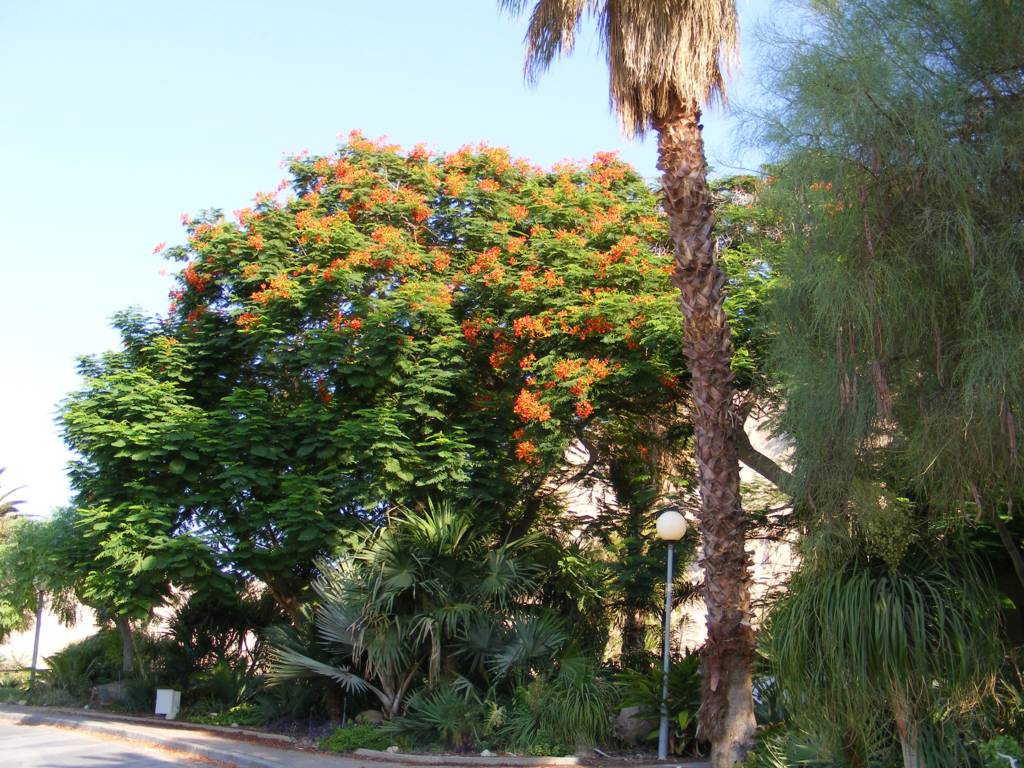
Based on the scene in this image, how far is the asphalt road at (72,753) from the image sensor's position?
12.0m

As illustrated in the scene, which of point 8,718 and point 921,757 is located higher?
point 921,757

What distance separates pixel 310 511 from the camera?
573 inches

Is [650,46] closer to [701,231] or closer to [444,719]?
[701,231]

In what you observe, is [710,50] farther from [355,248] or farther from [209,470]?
[209,470]

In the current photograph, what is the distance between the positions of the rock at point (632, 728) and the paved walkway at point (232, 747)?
0.72m

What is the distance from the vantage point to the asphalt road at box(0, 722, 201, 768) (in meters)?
12.0

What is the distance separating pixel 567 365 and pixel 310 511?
4408 mm

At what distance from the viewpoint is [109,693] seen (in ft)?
63.7

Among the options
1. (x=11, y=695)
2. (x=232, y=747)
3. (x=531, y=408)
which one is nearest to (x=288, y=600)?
(x=232, y=747)

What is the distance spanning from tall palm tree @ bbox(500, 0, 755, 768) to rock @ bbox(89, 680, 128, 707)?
42.9 feet

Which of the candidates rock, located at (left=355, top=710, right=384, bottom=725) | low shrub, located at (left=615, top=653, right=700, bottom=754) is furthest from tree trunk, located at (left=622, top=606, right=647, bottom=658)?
rock, located at (left=355, top=710, right=384, bottom=725)

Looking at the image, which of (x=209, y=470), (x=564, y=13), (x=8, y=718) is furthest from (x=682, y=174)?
(x=8, y=718)

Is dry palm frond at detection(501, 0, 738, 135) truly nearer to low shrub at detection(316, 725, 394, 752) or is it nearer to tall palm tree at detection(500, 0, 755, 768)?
tall palm tree at detection(500, 0, 755, 768)

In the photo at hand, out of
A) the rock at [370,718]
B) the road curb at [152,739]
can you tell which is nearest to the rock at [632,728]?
the rock at [370,718]
